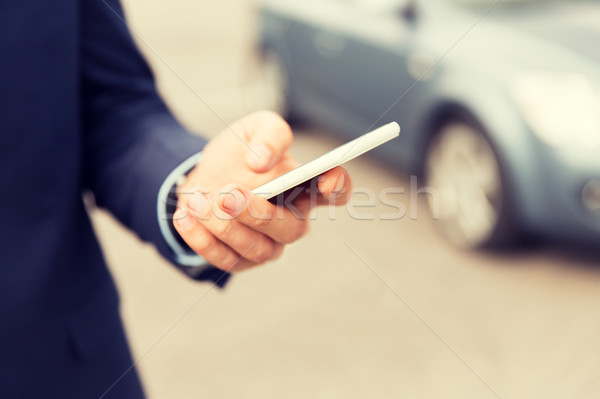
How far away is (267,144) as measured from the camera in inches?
42.3

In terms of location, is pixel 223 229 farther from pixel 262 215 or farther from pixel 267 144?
pixel 267 144

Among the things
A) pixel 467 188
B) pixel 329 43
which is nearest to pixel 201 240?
pixel 467 188

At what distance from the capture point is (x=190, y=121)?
6660 millimetres

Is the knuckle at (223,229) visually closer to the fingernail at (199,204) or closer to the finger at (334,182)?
the fingernail at (199,204)

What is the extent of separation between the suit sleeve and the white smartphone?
0.27 meters

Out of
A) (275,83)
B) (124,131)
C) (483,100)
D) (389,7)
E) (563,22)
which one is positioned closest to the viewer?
(124,131)

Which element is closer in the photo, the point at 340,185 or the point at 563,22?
the point at 340,185

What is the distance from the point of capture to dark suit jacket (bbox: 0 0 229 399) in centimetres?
101

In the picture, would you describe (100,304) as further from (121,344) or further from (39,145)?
(39,145)

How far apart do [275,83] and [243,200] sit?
5.10 m

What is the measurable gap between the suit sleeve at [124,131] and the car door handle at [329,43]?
133 inches

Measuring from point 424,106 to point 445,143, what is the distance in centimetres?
25

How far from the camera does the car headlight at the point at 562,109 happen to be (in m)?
3.12

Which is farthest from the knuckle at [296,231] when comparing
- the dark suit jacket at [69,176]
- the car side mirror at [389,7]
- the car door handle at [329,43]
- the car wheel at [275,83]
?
the car wheel at [275,83]
